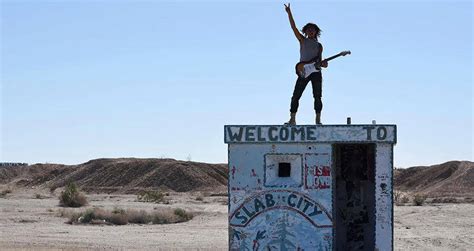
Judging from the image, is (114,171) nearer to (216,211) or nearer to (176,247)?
(216,211)

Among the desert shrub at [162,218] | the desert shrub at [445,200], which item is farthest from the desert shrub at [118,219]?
the desert shrub at [445,200]

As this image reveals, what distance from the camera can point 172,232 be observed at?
30.4 meters

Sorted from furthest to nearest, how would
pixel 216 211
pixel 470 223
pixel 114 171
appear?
pixel 114 171 → pixel 216 211 → pixel 470 223

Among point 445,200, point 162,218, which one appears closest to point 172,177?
point 445,200

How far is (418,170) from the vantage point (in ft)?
251

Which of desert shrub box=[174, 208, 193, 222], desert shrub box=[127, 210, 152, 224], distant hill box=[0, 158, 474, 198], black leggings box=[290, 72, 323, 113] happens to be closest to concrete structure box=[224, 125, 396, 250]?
→ black leggings box=[290, 72, 323, 113]

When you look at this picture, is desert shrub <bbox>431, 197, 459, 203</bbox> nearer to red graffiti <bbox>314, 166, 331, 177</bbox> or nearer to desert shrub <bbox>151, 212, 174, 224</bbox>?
desert shrub <bbox>151, 212, 174, 224</bbox>

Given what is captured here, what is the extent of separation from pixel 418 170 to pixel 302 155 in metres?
66.2

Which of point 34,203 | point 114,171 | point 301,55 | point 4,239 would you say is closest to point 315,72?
point 301,55

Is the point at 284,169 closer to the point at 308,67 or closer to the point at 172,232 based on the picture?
the point at 308,67

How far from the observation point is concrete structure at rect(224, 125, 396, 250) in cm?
1203

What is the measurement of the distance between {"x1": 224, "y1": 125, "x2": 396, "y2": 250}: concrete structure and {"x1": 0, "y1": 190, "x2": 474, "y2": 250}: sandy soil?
1142cm

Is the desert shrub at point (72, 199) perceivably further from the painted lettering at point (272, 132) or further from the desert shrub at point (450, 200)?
the painted lettering at point (272, 132)

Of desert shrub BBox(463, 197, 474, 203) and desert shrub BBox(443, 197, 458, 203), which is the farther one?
desert shrub BBox(463, 197, 474, 203)
